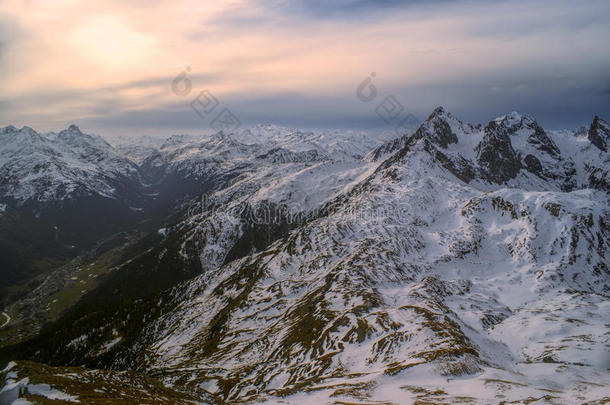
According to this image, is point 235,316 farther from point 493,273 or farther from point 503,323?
point 493,273

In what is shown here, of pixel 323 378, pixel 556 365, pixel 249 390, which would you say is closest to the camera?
pixel 556 365

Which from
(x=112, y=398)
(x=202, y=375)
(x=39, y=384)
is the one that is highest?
(x=39, y=384)

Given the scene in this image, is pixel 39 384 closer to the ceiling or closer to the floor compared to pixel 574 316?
closer to the ceiling

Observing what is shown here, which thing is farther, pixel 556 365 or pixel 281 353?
pixel 281 353

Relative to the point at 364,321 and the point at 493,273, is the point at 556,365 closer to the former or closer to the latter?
the point at 364,321

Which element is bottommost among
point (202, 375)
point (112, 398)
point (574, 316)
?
point (574, 316)

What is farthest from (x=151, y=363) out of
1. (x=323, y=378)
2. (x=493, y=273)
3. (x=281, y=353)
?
(x=493, y=273)

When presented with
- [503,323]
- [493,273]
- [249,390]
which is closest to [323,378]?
[249,390]

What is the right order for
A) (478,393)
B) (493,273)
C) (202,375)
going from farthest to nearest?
(493,273) → (202,375) → (478,393)

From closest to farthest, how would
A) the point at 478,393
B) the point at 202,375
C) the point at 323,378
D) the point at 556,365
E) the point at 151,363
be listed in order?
the point at 478,393
the point at 556,365
the point at 323,378
the point at 202,375
the point at 151,363
